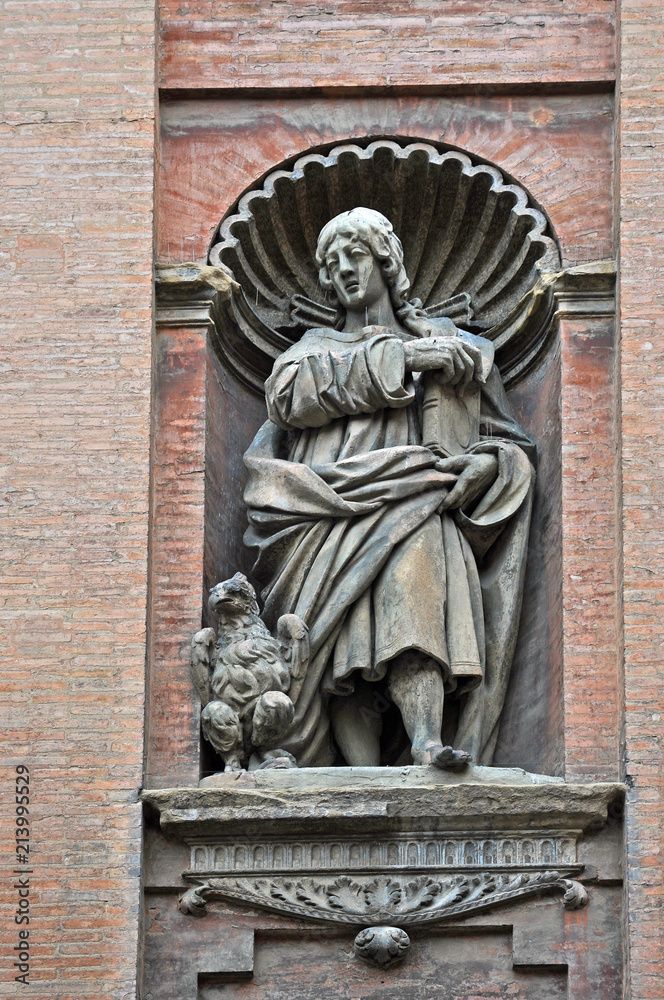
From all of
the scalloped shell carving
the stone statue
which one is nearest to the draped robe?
the stone statue

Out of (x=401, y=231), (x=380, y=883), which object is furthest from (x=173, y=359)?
(x=380, y=883)

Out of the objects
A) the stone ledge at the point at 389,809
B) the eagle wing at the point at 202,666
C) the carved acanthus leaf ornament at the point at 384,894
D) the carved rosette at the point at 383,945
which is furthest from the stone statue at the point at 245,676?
the carved rosette at the point at 383,945

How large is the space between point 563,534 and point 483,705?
0.87 metres

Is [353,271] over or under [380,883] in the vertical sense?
over

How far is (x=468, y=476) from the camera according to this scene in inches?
438

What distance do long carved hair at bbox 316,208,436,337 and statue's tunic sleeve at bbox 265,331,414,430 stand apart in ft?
1.37

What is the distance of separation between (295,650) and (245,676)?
272 millimetres

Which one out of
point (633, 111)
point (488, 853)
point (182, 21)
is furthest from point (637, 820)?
point (182, 21)

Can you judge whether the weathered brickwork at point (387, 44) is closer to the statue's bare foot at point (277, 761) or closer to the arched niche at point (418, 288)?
the arched niche at point (418, 288)

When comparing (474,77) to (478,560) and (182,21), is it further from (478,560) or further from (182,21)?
(478,560)

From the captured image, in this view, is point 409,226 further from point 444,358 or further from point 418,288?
point 444,358

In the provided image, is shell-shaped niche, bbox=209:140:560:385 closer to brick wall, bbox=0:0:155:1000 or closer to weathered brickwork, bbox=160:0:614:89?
weathered brickwork, bbox=160:0:614:89

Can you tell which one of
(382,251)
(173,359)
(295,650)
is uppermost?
(382,251)

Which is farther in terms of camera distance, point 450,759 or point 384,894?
point 450,759
